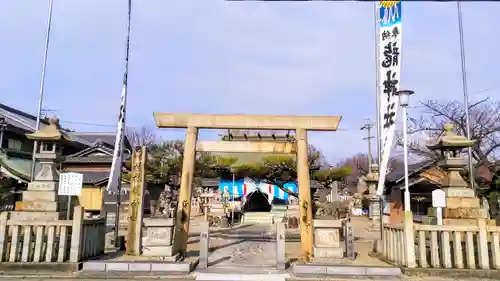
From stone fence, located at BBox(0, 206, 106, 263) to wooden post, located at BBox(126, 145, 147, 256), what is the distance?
5.20 ft

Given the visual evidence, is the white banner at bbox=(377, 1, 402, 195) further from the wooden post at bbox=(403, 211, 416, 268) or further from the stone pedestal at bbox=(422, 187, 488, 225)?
the wooden post at bbox=(403, 211, 416, 268)

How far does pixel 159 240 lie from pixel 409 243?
727cm

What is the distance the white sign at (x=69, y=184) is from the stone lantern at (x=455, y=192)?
1142 cm

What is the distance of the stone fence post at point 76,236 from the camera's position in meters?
10.0

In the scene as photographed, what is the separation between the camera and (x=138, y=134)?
2141 inches

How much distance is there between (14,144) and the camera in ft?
85.8

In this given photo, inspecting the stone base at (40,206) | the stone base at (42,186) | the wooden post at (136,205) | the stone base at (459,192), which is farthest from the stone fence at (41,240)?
the stone base at (459,192)

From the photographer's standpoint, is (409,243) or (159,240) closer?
(409,243)

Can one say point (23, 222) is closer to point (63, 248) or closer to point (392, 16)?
point (63, 248)

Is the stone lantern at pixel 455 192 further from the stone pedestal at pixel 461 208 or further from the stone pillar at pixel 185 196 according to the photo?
the stone pillar at pixel 185 196

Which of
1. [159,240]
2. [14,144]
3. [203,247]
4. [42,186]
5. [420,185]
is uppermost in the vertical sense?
[14,144]

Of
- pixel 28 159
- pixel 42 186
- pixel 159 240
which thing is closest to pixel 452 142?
pixel 159 240

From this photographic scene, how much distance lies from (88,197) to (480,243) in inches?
1058

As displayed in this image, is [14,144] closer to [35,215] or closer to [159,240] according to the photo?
[35,215]
